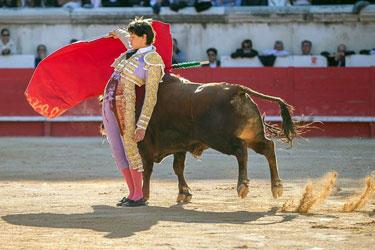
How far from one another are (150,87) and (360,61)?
324 inches

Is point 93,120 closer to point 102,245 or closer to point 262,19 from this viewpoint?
point 262,19

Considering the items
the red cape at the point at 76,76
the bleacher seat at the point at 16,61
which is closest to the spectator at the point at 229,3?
the bleacher seat at the point at 16,61

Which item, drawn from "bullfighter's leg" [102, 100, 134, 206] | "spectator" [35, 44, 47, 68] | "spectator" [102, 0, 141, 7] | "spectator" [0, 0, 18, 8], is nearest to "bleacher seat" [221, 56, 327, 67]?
"spectator" [102, 0, 141, 7]

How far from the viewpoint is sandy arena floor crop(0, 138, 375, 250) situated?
16.8 feet

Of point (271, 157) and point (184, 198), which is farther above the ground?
point (271, 157)

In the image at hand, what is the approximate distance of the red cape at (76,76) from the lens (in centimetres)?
736

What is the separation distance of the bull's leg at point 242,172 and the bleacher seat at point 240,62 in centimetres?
822

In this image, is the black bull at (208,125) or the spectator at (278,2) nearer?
the black bull at (208,125)

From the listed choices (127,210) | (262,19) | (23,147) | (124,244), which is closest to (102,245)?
(124,244)

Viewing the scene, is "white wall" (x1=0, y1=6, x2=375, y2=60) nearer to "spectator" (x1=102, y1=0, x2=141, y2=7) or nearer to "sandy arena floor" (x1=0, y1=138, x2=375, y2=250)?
"spectator" (x1=102, y1=0, x2=141, y2=7)

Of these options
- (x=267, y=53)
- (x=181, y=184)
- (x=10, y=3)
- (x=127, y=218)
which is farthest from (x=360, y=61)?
(x=127, y=218)

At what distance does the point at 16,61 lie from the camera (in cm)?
1522

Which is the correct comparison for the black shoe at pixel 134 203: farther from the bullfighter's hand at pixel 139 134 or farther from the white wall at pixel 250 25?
the white wall at pixel 250 25

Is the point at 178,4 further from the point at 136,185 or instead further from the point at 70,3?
the point at 136,185
